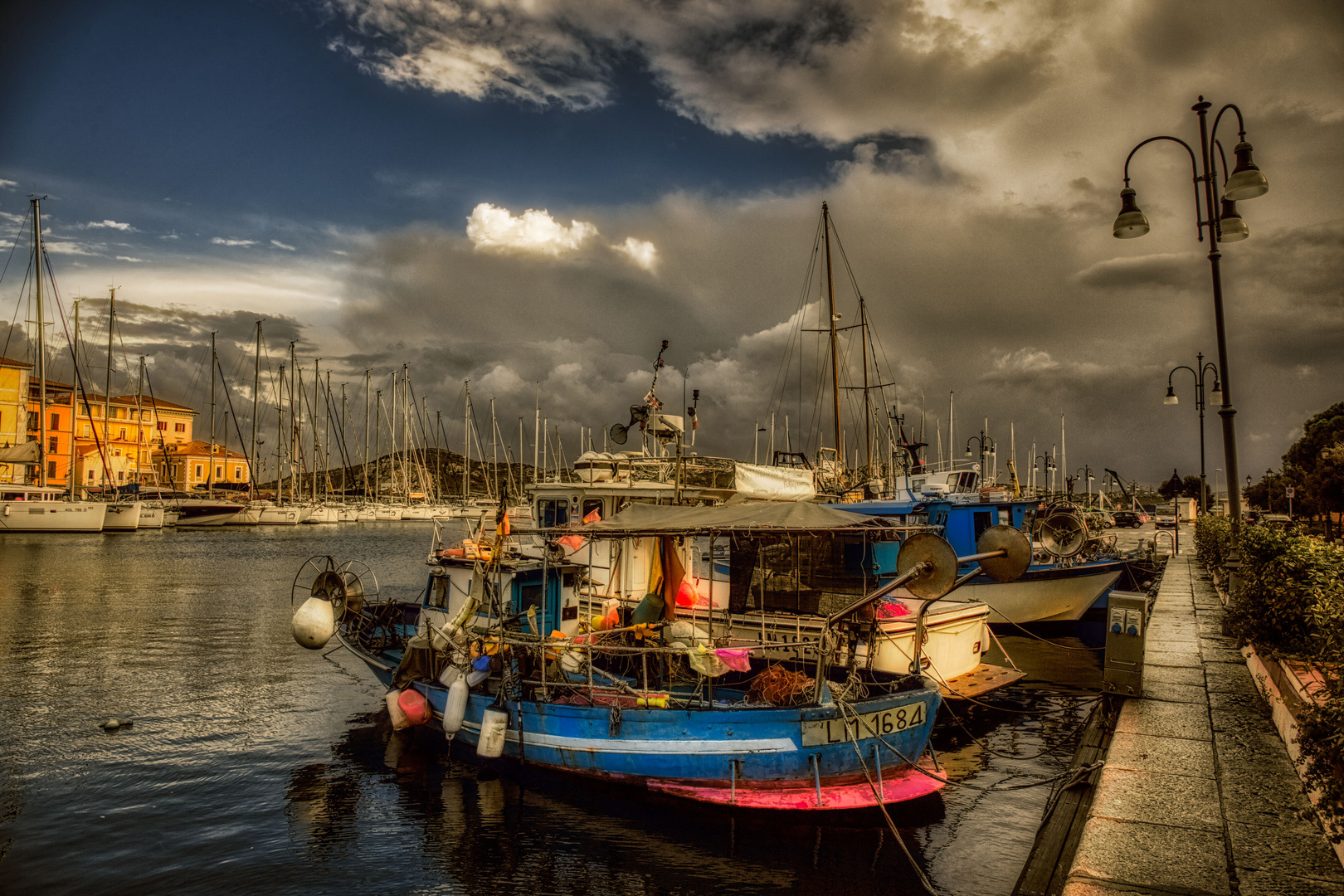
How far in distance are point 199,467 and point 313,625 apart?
120566mm

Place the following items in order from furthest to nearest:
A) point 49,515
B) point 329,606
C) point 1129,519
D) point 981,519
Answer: point 1129,519 < point 49,515 < point 981,519 < point 329,606

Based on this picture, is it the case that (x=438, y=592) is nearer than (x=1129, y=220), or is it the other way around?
(x=1129, y=220)

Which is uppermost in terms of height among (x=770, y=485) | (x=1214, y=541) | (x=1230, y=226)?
(x=1230, y=226)

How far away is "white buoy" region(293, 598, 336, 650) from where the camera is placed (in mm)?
13625

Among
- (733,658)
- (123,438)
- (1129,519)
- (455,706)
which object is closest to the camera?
(733,658)

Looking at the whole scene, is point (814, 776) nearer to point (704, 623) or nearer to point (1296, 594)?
point (704, 623)

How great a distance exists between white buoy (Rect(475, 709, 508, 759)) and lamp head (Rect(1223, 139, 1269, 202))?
12774 mm

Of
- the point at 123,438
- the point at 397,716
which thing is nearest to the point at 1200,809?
the point at 397,716

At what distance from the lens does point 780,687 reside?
1042 cm

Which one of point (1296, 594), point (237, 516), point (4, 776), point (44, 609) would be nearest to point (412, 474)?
point (237, 516)

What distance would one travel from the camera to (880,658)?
551 inches

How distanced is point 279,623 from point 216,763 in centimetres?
1567

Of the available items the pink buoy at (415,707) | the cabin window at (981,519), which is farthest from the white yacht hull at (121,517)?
the cabin window at (981,519)

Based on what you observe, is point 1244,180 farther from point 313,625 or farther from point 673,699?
point 313,625
